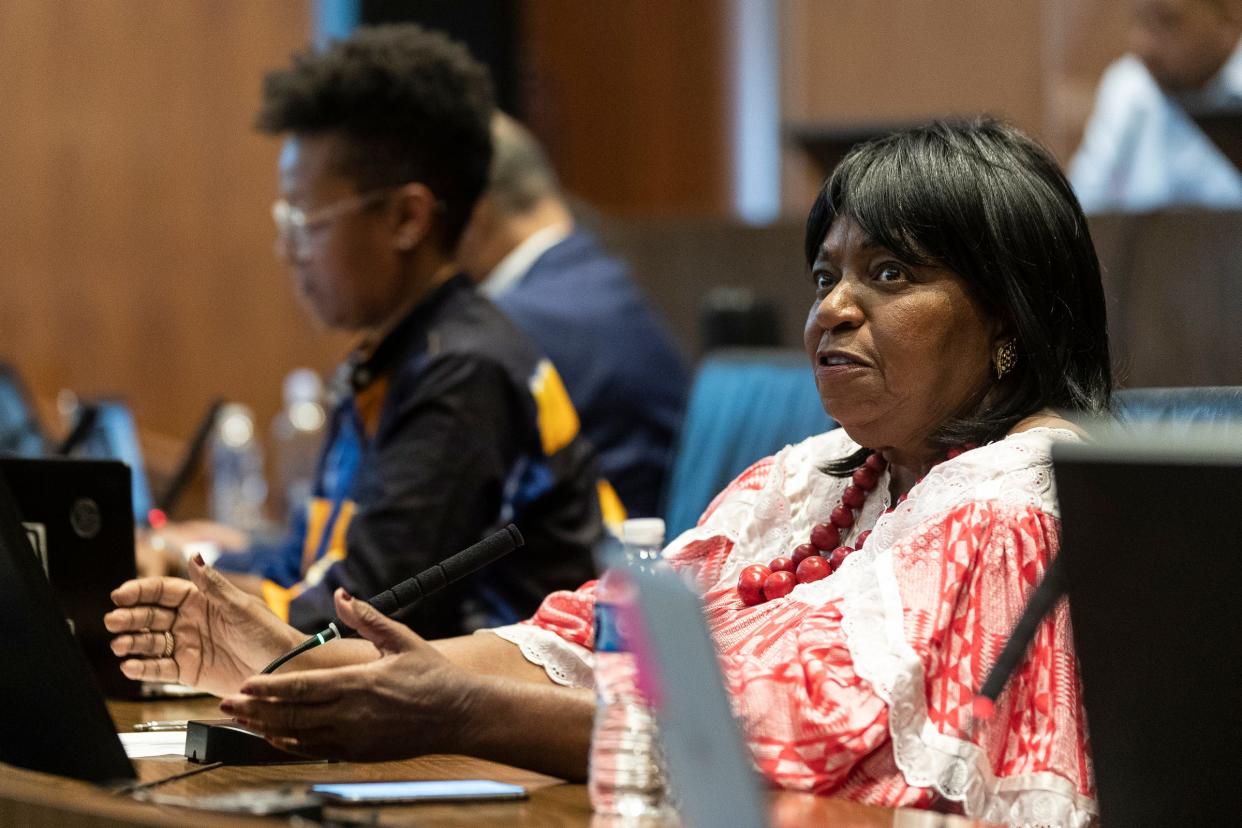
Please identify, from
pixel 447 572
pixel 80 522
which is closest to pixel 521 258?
pixel 80 522

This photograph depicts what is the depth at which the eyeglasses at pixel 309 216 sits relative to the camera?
2.33 m

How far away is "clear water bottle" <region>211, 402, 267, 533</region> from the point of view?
410 centimetres

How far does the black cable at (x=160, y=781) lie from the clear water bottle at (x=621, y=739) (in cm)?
31

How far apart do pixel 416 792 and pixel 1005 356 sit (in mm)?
608

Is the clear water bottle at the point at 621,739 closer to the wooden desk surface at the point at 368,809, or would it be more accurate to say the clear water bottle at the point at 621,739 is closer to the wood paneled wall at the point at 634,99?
the wooden desk surface at the point at 368,809

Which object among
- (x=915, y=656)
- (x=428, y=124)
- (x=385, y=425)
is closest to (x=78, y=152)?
(x=428, y=124)

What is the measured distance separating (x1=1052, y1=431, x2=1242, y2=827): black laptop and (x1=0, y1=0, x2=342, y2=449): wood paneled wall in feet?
11.7

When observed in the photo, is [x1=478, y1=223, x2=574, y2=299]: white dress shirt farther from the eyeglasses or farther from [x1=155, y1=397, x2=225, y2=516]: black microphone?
the eyeglasses

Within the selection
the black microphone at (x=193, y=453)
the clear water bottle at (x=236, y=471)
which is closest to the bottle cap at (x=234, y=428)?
the clear water bottle at (x=236, y=471)

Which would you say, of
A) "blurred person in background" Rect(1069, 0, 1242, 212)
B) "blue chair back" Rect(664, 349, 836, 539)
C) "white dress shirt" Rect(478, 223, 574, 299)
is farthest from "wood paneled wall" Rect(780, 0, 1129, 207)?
"blue chair back" Rect(664, 349, 836, 539)

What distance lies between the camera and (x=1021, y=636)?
1108 mm

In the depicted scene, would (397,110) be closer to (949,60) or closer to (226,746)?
(226,746)

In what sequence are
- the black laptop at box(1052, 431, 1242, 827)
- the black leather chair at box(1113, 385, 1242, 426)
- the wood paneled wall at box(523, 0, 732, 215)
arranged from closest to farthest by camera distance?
the black laptop at box(1052, 431, 1242, 827), the black leather chair at box(1113, 385, 1242, 426), the wood paneled wall at box(523, 0, 732, 215)

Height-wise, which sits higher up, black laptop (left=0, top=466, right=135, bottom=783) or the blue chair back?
black laptop (left=0, top=466, right=135, bottom=783)
